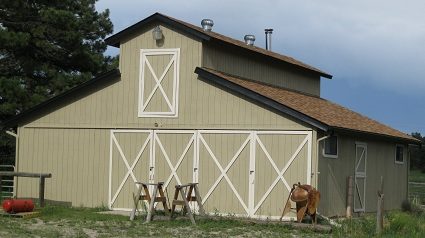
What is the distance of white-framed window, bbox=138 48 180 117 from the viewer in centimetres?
2003

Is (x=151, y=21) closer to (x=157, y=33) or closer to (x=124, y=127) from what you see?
(x=157, y=33)

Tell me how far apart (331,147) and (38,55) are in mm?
20182

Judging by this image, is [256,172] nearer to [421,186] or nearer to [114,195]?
[114,195]

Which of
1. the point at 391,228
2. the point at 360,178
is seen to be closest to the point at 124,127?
the point at 360,178

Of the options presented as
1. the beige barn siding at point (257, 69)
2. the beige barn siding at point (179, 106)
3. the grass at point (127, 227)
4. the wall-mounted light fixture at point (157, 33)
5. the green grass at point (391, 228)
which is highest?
the wall-mounted light fixture at point (157, 33)

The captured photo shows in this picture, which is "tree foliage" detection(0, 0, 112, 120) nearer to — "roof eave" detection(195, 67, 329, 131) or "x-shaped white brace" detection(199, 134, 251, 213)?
"roof eave" detection(195, 67, 329, 131)

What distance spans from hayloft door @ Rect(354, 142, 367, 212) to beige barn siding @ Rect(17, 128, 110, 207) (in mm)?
7511

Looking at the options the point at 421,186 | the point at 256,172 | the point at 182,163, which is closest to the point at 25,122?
the point at 182,163

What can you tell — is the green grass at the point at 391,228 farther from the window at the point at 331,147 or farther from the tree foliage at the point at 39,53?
the tree foliage at the point at 39,53

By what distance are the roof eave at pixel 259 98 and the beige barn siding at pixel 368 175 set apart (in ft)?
2.82

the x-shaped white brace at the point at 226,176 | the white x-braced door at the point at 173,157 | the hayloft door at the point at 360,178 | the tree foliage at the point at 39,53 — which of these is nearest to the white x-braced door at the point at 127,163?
the white x-braced door at the point at 173,157

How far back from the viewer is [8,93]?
3089 cm

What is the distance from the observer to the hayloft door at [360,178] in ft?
67.8

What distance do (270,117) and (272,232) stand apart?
3.98 meters
